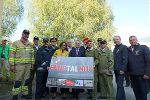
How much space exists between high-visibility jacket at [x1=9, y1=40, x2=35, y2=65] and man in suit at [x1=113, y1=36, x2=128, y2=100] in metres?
2.71

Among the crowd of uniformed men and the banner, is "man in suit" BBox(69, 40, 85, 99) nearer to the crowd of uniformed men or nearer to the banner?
the crowd of uniformed men

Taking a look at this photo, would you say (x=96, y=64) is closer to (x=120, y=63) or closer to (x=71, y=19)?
(x=120, y=63)

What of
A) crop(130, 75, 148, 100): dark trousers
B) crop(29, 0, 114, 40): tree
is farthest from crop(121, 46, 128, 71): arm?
crop(29, 0, 114, 40): tree

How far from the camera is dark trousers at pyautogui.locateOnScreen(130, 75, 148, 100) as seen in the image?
921 centimetres

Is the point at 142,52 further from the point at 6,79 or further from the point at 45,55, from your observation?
the point at 6,79

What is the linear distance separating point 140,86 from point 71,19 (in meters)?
26.0

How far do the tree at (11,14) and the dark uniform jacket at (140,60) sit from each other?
37.4 meters

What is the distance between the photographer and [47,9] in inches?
1410

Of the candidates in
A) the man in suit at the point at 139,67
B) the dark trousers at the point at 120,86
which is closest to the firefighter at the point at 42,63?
the dark trousers at the point at 120,86

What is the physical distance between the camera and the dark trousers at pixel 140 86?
9.21m

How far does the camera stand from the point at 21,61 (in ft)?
33.4

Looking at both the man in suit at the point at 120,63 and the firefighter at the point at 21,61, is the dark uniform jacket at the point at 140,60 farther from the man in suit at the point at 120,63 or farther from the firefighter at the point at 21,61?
the firefighter at the point at 21,61

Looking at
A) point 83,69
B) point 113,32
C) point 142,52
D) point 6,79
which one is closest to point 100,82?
point 83,69

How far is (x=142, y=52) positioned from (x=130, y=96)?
3547 millimetres
